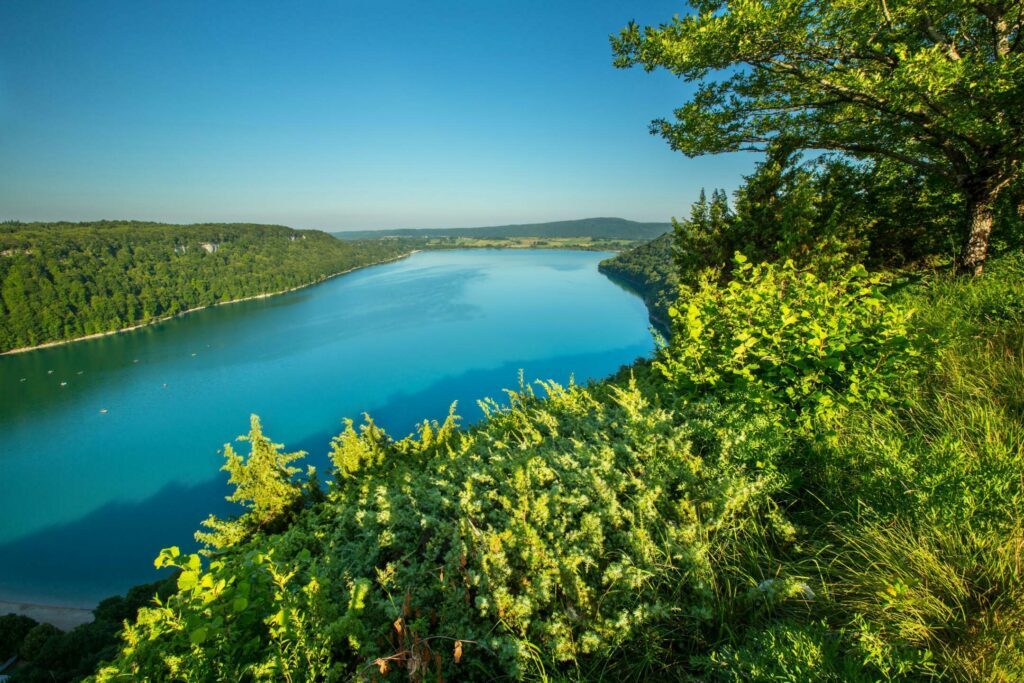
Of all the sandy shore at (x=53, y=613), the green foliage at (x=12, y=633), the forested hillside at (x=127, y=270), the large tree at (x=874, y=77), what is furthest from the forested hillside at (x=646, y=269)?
the forested hillside at (x=127, y=270)

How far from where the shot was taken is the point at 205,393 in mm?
52531

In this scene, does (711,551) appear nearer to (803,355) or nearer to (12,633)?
(803,355)

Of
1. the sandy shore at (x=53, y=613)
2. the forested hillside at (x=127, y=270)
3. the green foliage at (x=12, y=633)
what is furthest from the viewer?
the forested hillside at (x=127, y=270)

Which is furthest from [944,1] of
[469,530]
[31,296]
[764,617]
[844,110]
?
[31,296]

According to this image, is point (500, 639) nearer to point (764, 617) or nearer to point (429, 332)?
point (764, 617)

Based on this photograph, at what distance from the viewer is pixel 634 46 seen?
6.60m

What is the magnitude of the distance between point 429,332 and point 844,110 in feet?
227

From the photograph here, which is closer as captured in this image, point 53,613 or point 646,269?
point 53,613

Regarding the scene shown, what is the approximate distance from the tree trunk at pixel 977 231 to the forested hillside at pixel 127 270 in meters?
117

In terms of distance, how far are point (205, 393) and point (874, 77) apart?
66116mm

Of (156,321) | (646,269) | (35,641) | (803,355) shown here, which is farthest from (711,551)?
(156,321)

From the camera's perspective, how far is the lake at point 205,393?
3008cm

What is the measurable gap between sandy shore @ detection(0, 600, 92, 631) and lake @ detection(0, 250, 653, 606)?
83 cm

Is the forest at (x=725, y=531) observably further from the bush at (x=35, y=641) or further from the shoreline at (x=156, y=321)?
the shoreline at (x=156, y=321)
